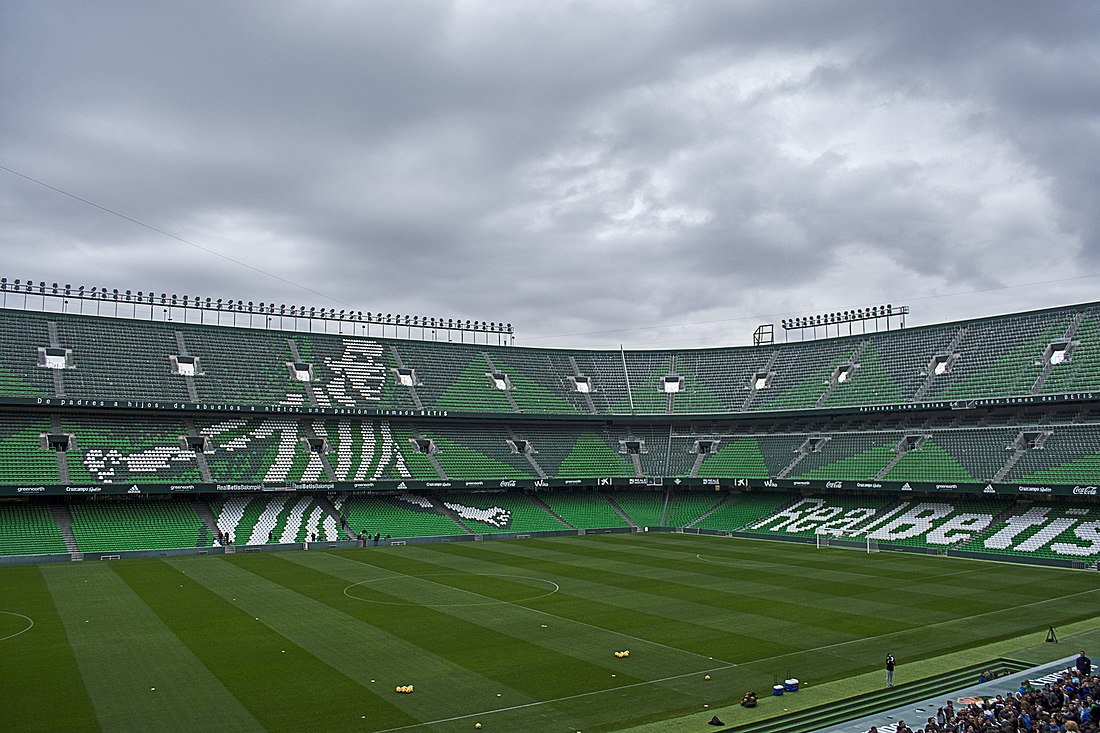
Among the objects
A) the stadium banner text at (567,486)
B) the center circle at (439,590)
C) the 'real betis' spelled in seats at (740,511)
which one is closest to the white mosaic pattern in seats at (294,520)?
the stadium banner text at (567,486)

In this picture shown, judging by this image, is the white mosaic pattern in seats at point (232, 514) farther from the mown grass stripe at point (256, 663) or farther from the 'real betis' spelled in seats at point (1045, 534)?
the 'real betis' spelled in seats at point (1045, 534)

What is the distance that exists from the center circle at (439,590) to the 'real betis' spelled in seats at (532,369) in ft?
93.9

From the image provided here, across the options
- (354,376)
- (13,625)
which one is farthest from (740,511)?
(13,625)

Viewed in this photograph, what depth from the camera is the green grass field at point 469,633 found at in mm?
21766

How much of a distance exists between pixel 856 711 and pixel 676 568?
2513 cm

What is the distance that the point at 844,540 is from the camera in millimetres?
57562

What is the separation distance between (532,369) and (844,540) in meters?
35.0

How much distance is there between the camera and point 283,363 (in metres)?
71.1

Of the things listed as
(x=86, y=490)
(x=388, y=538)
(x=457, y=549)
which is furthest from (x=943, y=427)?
(x=86, y=490)

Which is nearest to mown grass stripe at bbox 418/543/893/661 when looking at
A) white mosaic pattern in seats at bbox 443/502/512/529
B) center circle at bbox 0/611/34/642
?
white mosaic pattern in seats at bbox 443/502/512/529

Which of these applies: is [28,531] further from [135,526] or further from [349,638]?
[349,638]

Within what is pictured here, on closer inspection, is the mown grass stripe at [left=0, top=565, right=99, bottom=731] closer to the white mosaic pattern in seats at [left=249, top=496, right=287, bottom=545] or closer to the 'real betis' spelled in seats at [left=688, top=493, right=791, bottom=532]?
the white mosaic pattern in seats at [left=249, top=496, right=287, bottom=545]

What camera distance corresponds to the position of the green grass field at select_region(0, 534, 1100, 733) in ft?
71.4

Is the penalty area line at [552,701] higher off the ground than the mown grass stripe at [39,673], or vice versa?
the mown grass stripe at [39,673]
